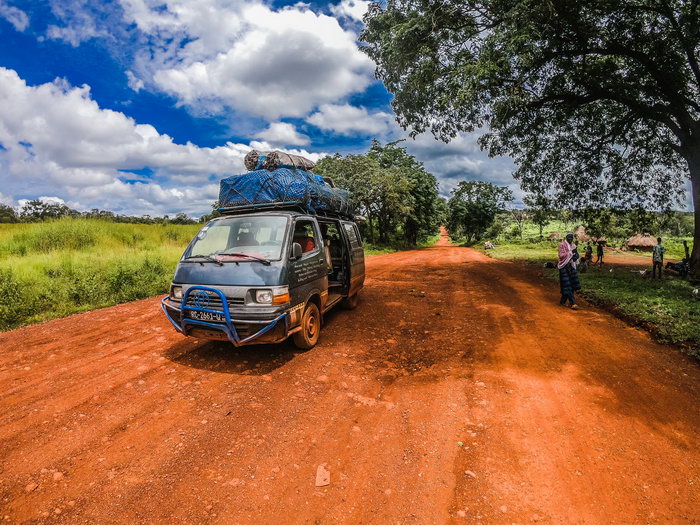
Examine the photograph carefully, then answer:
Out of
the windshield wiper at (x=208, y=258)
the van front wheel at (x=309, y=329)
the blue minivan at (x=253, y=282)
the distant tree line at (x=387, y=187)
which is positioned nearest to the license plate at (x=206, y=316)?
the blue minivan at (x=253, y=282)

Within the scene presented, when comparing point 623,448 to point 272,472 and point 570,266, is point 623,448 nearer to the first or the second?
point 272,472

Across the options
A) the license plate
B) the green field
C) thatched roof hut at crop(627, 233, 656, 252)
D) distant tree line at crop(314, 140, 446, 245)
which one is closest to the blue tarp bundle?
the license plate

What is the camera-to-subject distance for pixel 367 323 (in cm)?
685

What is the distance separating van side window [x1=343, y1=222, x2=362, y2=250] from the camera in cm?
755

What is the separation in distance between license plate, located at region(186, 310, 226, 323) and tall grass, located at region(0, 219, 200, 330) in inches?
202

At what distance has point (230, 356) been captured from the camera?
16.4 ft

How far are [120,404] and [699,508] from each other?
543 centimetres

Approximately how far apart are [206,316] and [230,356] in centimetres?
89

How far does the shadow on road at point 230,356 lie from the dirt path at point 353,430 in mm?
40

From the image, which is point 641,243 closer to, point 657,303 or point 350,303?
point 657,303

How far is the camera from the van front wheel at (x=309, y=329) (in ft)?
16.9

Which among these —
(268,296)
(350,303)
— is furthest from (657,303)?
A: (268,296)

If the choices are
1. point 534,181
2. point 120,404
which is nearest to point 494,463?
point 120,404

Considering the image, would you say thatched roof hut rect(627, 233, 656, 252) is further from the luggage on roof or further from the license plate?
the license plate
